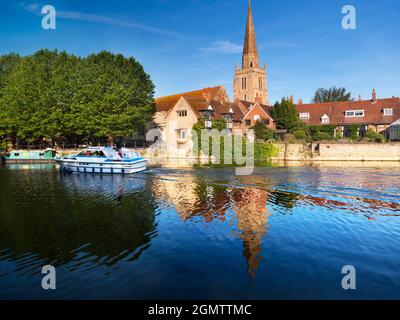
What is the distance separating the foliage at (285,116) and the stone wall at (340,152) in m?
8.50

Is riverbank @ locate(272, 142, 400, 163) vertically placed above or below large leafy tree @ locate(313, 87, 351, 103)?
below

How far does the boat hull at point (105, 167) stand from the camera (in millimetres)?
43469

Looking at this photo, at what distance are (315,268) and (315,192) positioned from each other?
58.3 ft

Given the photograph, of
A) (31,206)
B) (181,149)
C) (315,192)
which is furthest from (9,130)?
(315,192)

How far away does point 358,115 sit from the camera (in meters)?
79.6

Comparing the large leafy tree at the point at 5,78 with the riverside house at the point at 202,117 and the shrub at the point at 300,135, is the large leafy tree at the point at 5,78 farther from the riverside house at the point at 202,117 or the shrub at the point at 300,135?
the shrub at the point at 300,135

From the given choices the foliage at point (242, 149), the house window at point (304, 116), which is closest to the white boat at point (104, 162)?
the foliage at point (242, 149)

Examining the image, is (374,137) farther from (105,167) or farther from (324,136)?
(105,167)

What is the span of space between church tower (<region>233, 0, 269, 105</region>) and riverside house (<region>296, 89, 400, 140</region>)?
135ft

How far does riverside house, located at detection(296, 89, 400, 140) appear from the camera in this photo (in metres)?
75.9

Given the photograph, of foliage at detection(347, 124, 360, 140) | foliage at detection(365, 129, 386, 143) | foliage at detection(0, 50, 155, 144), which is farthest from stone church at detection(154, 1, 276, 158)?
foliage at detection(365, 129, 386, 143)

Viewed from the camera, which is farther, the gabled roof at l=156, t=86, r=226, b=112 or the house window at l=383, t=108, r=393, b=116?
the gabled roof at l=156, t=86, r=226, b=112
